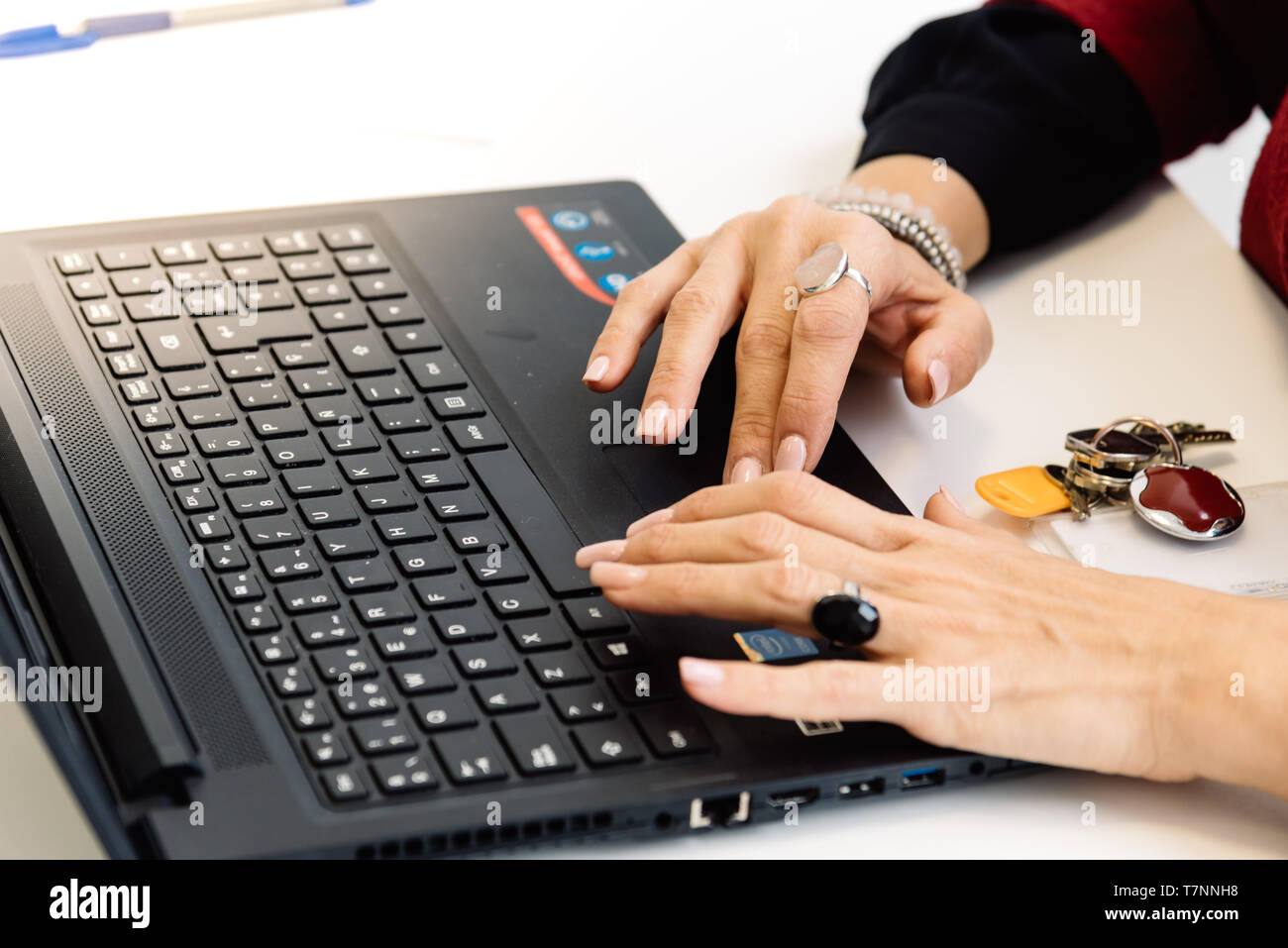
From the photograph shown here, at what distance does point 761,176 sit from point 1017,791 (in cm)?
63

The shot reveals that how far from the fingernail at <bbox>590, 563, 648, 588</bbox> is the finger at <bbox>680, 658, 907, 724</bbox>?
56 mm

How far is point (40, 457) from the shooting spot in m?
0.67

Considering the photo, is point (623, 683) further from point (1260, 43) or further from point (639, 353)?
point (1260, 43)

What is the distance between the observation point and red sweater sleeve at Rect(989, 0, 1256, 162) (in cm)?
104

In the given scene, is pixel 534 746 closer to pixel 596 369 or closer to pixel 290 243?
pixel 596 369

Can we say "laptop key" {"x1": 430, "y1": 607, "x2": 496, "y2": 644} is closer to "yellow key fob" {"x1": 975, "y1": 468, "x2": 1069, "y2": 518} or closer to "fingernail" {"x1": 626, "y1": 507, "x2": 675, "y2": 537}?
"fingernail" {"x1": 626, "y1": 507, "x2": 675, "y2": 537}

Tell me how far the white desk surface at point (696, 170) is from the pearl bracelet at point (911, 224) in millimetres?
69

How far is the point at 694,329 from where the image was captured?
0.76 metres

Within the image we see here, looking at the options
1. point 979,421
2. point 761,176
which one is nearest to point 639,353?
point 979,421

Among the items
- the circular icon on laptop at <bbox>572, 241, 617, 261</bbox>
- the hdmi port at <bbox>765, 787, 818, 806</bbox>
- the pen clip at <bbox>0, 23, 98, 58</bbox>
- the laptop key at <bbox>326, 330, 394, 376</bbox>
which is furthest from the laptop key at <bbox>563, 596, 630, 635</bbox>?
the pen clip at <bbox>0, 23, 98, 58</bbox>

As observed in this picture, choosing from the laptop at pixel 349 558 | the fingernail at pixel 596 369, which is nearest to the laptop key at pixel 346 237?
the laptop at pixel 349 558

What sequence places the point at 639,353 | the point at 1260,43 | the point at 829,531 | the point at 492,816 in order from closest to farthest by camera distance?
the point at 492,816, the point at 829,531, the point at 639,353, the point at 1260,43

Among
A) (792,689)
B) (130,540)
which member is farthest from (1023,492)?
(130,540)

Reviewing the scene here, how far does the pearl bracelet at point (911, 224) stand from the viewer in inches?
35.1
